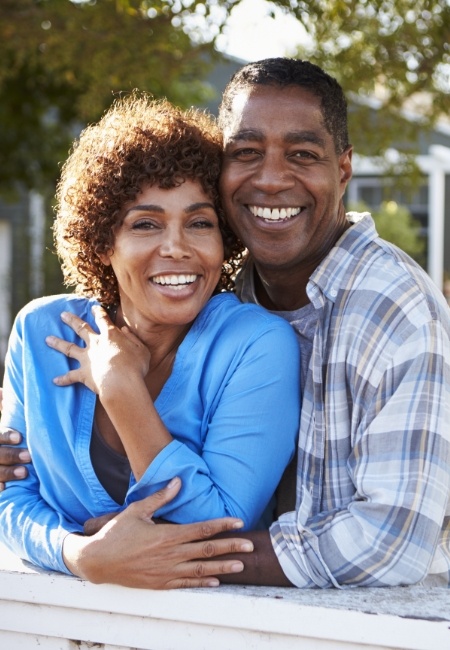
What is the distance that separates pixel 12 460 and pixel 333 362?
1.04m

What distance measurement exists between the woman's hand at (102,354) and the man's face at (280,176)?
0.50m

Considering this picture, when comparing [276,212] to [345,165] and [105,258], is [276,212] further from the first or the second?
[105,258]

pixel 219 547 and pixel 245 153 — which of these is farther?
pixel 245 153

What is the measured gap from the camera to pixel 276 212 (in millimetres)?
3029

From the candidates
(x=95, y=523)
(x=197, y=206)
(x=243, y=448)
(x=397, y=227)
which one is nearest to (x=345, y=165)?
(x=197, y=206)

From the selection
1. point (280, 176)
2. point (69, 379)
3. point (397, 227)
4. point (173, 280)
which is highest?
point (397, 227)

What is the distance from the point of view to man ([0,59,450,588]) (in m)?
2.51

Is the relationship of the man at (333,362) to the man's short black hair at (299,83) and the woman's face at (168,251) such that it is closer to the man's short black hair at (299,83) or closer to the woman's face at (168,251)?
the man's short black hair at (299,83)

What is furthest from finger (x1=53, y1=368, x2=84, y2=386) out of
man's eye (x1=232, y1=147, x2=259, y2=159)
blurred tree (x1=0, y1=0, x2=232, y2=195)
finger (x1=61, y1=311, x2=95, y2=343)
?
blurred tree (x1=0, y1=0, x2=232, y2=195)

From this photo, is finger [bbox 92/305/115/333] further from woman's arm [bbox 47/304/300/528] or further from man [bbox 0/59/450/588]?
man [bbox 0/59/450/588]

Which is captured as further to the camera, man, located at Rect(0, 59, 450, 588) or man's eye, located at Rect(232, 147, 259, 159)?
man's eye, located at Rect(232, 147, 259, 159)

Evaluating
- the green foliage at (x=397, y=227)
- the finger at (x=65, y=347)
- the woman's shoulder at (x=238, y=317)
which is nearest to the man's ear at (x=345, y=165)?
the woman's shoulder at (x=238, y=317)

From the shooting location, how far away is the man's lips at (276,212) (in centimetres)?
303

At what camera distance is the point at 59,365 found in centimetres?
299
